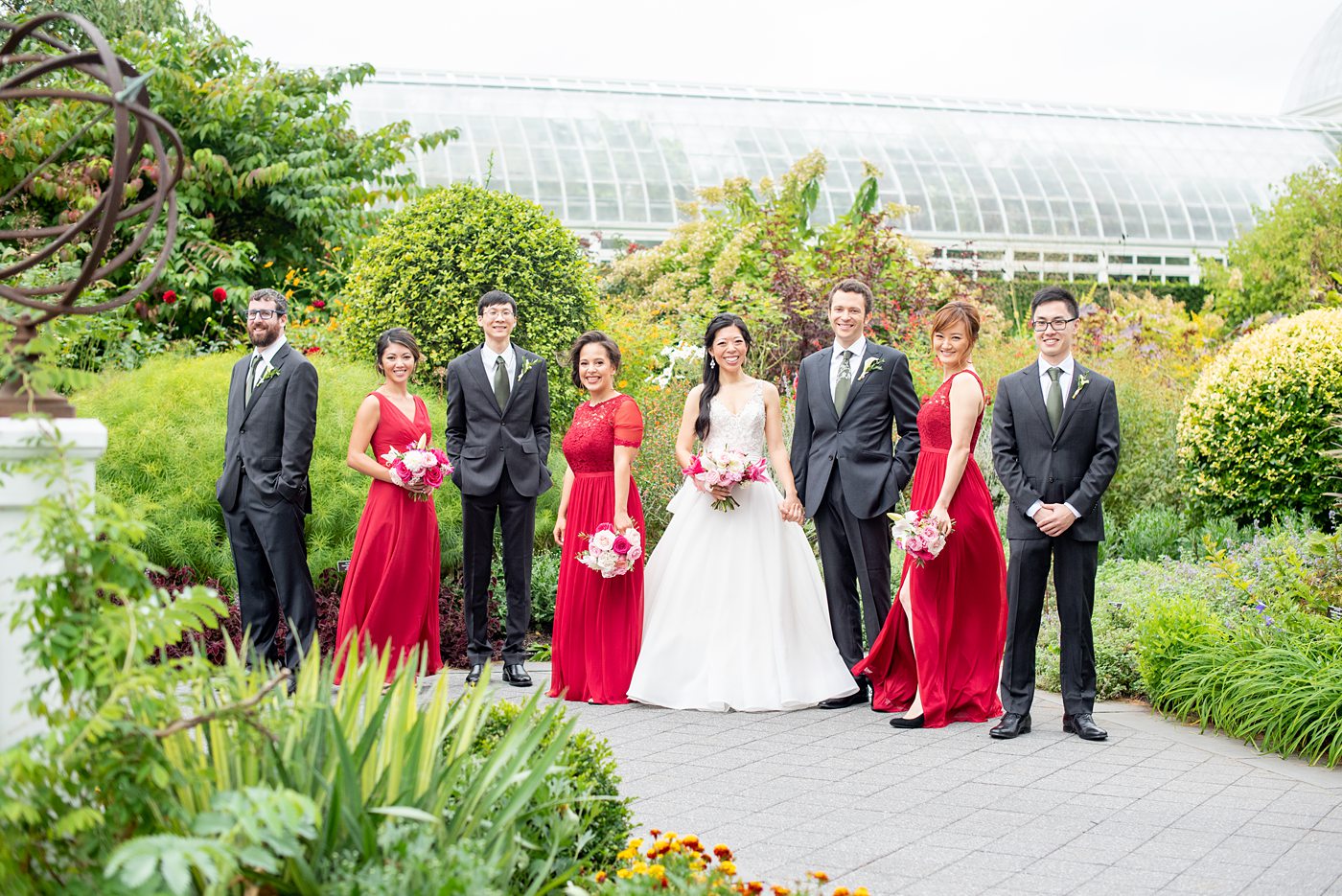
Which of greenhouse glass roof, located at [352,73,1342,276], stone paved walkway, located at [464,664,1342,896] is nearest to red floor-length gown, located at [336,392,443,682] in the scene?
stone paved walkway, located at [464,664,1342,896]

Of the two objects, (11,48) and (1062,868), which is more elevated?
(11,48)

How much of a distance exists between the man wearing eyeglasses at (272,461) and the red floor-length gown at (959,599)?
3267 mm

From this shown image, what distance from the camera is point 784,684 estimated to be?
658 cm

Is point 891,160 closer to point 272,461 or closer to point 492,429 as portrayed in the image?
point 492,429

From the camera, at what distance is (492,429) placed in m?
7.04

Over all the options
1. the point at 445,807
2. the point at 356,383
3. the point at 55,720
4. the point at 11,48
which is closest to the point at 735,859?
the point at 445,807

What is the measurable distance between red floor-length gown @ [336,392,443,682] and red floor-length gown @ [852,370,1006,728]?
258 cm

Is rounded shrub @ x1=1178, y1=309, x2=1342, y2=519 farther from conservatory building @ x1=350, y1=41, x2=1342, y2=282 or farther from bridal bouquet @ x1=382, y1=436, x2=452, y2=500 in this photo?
conservatory building @ x1=350, y1=41, x2=1342, y2=282

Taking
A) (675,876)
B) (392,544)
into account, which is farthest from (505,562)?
(675,876)

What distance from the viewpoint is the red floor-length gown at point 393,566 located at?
6.69 m

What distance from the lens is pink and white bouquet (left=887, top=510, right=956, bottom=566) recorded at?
19.8 feet

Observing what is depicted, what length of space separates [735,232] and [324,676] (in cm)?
1205

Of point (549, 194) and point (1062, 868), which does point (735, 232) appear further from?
point (1062, 868)

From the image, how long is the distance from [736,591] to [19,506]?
4.48 metres
